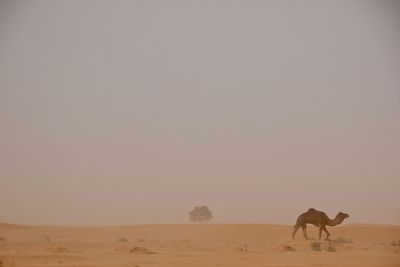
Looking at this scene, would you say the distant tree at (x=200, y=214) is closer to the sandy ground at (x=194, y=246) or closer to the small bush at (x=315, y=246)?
the sandy ground at (x=194, y=246)

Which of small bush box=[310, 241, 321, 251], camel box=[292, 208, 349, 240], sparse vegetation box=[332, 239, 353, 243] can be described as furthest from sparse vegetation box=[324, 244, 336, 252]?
sparse vegetation box=[332, 239, 353, 243]

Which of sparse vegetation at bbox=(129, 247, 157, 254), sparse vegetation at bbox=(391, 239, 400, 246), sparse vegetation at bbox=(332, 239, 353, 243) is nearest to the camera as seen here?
sparse vegetation at bbox=(129, 247, 157, 254)

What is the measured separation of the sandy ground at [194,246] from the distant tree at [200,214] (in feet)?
1.74

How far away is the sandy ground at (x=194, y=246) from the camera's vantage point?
13.6 metres

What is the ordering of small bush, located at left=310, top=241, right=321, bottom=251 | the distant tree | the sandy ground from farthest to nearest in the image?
the distant tree → small bush, located at left=310, top=241, right=321, bottom=251 → the sandy ground

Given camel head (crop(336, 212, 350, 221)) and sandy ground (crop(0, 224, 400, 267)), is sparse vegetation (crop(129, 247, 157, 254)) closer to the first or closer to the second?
sandy ground (crop(0, 224, 400, 267))

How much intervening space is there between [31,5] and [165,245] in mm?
5897

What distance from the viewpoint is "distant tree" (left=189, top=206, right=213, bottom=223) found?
15.5 m

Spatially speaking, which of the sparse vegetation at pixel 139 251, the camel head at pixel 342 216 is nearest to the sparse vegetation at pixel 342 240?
the camel head at pixel 342 216

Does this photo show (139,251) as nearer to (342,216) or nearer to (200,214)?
(200,214)

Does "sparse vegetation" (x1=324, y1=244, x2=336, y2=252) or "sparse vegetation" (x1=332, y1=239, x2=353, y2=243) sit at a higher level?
"sparse vegetation" (x1=332, y1=239, x2=353, y2=243)

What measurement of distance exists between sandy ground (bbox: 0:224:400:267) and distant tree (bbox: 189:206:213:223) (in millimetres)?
530

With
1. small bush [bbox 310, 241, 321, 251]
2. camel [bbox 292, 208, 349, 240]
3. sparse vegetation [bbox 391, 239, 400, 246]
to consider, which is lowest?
small bush [bbox 310, 241, 321, 251]

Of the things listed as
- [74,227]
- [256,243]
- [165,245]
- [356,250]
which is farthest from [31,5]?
[356,250]
